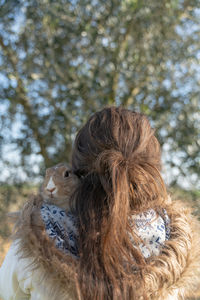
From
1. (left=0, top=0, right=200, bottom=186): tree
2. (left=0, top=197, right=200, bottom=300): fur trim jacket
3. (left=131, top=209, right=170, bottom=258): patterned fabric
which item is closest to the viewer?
(left=0, top=197, right=200, bottom=300): fur trim jacket

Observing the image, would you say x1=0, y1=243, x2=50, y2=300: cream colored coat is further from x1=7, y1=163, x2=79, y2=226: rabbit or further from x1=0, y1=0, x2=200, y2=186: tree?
x1=0, y1=0, x2=200, y2=186: tree

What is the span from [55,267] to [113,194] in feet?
1.02

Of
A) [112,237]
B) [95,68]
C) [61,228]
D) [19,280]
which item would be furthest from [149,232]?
[95,68]

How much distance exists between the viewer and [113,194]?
1.20 m

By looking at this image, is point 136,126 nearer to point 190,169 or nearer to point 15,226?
point 15,226

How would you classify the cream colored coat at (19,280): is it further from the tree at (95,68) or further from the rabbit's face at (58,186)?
the tree at (95,68)

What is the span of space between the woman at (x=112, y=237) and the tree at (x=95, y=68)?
10.4ft

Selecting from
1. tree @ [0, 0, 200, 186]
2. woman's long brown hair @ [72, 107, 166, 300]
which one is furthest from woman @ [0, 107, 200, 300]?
tree @ [0, 0, 200, 186]

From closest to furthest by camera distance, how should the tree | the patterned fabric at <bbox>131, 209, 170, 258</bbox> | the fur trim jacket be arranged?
the fur trim jacket → the patterned fabric at <bbox>131, 209, 170, 258</bbox> → the tree

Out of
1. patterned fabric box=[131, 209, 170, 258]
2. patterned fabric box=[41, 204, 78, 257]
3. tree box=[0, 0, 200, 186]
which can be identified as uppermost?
tree box=[0, 0, 200, 186]

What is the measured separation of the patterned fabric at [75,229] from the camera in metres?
1.22

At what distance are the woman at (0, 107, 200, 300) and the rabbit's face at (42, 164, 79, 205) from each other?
0.15ft

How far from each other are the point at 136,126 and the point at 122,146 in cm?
9

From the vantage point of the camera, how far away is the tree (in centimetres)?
440
